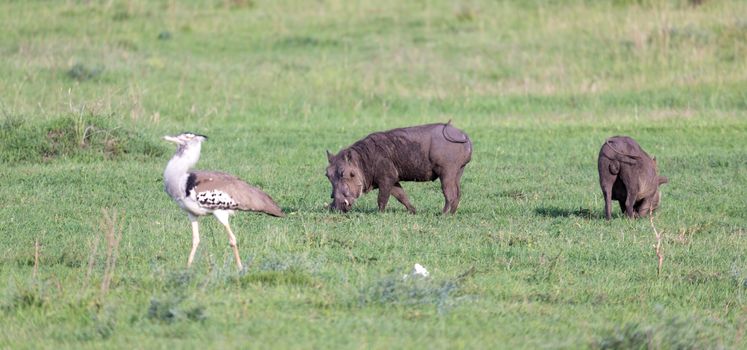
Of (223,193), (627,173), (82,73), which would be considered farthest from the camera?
(82,73)

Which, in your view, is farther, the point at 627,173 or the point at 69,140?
the point at 69,140

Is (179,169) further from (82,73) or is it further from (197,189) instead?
(82,73)

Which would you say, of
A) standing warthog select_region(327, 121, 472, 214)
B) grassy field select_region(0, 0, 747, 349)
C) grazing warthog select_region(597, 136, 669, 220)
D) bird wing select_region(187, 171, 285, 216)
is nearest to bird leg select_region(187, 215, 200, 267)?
grassy field select_region(0, 0, 747, 349)

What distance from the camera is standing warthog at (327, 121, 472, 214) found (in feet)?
40.4

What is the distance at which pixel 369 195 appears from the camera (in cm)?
1443

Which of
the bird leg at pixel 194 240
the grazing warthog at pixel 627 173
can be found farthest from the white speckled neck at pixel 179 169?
the grazing warthog at pixel 627 173

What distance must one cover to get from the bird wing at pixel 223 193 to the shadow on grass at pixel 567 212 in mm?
4091

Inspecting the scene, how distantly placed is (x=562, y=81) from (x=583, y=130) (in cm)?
347

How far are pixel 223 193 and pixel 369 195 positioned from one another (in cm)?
550

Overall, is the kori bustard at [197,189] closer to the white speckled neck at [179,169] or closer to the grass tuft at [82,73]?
the white speckled neck at [179,169]

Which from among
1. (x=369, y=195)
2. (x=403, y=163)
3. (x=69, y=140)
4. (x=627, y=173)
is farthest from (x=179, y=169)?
(x=69, y=140)

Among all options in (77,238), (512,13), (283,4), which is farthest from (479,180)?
(283,4)

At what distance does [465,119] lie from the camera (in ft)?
63.7

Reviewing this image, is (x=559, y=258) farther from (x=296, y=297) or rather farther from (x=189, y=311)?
(x=189, y=311)
